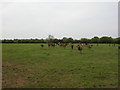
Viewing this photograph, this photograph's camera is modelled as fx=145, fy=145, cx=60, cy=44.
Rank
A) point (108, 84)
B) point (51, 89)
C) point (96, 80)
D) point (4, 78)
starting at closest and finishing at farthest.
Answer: point (51, 89) → point (108, 84) → point (96, 80) → point (4, 78)

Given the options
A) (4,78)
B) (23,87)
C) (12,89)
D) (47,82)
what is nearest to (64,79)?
(47,82)

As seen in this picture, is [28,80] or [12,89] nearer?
[12,89]

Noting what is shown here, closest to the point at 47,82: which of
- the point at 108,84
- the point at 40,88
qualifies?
the point at 40,88

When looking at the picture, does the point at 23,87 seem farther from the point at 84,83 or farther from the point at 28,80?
the point at 84,83

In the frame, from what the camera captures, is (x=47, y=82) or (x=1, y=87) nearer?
(x=1, y=87)

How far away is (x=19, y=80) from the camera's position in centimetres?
751

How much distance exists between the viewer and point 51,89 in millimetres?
6184

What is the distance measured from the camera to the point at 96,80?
737 centimetres

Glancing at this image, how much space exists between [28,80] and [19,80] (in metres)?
0.48

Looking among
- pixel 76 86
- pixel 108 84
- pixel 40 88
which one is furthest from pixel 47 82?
pixel 108 84

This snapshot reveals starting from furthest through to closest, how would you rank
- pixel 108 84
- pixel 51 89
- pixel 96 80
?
pixel 96 80 < pixel 108 84 < pixel 51 89

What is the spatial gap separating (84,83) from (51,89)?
166cm

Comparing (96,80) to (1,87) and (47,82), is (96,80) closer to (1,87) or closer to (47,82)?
(47,82)

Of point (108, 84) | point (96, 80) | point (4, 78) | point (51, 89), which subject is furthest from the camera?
point (4, 78)
